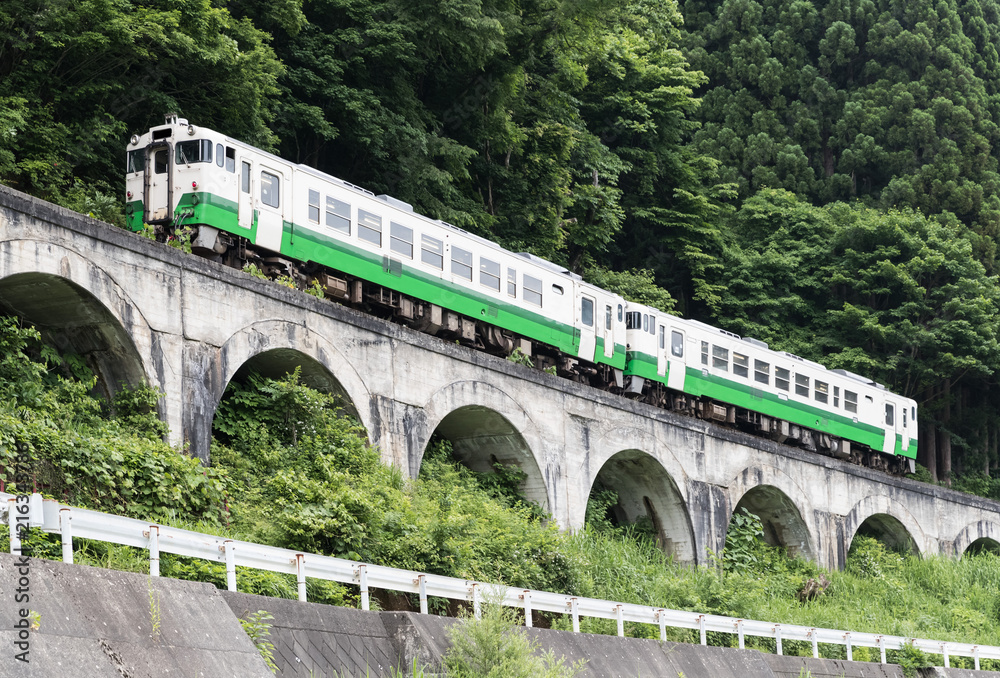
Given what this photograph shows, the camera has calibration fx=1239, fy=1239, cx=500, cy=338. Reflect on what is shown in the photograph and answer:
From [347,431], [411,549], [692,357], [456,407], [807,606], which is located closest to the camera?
[411,549]

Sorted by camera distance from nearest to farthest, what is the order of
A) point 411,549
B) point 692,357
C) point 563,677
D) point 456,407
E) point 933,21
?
point 563,677, point 411,549, point 456,407, point 692,357, point 933,21

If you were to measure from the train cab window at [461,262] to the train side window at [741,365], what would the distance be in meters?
11.1

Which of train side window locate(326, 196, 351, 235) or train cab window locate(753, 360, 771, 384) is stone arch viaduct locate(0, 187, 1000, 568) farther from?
train cab window locate(753, 360, 771, 384)

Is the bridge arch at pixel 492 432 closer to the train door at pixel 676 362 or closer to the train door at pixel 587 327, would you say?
the train door at pixel 587 327

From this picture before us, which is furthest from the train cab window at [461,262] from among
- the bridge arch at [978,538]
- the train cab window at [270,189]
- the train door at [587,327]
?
the bridge arch at [978,538]

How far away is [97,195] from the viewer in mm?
25062

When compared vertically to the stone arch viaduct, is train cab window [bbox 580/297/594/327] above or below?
above

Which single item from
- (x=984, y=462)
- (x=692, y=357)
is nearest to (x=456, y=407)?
(x=692, y=357)

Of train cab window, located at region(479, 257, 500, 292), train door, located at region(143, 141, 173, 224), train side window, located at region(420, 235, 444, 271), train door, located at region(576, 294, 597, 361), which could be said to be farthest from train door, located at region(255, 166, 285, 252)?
train door, located at region(576, 294, 597, 361)

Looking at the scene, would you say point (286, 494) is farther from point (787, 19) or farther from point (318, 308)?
point (787, 19)

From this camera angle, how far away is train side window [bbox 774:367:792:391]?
122 feet

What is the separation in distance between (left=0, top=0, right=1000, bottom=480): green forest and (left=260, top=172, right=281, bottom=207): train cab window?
3513mm

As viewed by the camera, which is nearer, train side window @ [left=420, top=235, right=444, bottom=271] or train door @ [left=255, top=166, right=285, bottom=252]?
train door @ [left=255, top=166, right=285, bottom=252]

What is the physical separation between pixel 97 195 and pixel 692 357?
16871mm
